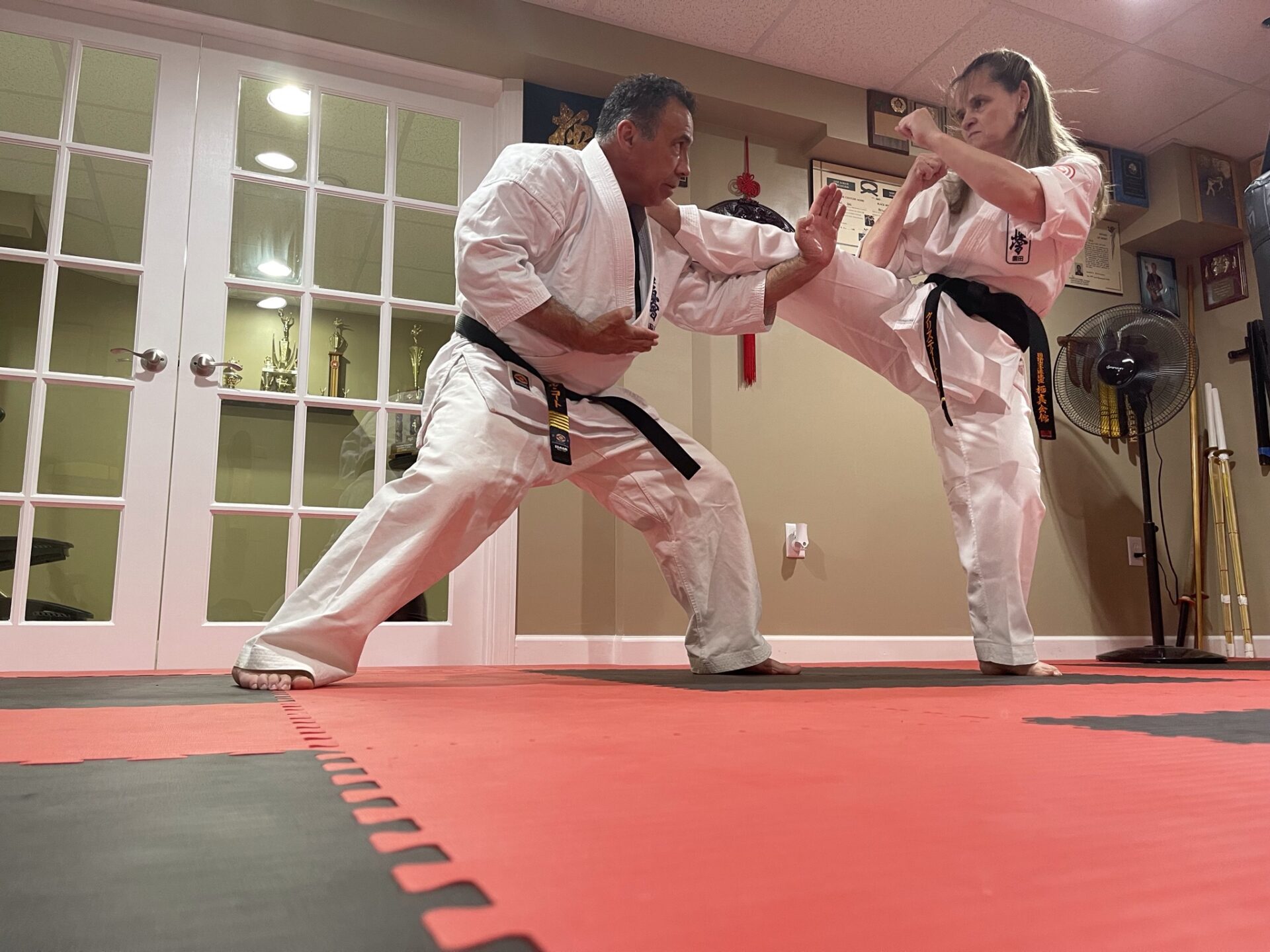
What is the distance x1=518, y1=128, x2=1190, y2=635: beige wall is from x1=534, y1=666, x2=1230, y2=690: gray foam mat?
897 mm

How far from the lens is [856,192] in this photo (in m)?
3.94

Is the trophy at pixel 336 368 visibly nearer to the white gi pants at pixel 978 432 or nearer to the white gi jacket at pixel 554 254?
the white gi jacket at pixel 554 254

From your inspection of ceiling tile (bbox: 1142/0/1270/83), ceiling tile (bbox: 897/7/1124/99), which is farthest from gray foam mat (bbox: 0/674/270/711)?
ceiling tile (bbox: 1142/0/1270/83)

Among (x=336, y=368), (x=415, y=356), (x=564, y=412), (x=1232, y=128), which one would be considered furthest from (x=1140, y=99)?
(x=336, y=368)

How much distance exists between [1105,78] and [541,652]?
335 cm

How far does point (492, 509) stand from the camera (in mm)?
1812

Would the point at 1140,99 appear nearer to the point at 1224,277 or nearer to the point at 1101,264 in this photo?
the point at 1101,264

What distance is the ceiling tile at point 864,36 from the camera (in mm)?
3420

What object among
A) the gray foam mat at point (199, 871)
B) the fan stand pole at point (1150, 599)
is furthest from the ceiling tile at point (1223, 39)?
Result: the gray foam mat at point (199, 871)

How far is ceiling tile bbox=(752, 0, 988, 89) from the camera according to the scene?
3420mm

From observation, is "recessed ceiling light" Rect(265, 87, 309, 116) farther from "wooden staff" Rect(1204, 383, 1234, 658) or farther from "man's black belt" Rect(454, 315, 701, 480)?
"wooden staff" Rect(1204, 383, 1234, 658)

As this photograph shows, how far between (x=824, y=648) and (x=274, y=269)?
2.48 meters

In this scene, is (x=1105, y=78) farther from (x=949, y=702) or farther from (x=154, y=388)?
(x=154, y=388)

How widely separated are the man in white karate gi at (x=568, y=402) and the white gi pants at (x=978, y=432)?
20 cm
